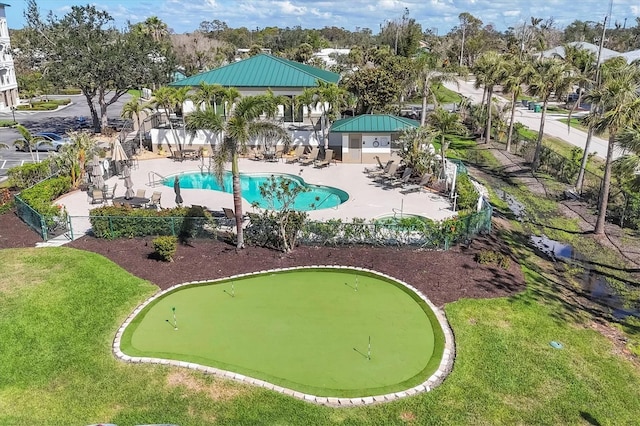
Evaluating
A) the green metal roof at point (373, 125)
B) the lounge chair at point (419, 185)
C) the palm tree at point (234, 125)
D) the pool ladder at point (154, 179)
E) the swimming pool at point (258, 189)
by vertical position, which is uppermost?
the palm tree at point (234, 125)

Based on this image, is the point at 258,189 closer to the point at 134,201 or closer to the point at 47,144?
the point at 134,201

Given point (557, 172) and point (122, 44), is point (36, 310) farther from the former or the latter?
point (122, 44)

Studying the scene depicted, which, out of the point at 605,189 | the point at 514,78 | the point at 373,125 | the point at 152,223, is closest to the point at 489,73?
the point at 514,78

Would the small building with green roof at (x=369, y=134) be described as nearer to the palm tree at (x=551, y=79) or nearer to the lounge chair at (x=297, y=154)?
the lounge chair at (x=297, y=154)

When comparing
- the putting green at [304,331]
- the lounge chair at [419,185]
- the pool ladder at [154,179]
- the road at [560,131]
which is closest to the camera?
the putting green at [304,331]

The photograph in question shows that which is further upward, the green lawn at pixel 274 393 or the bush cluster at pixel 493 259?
the bush cluster at pixel 493 259

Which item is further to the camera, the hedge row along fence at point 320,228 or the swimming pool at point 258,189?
the swimming pool at point 258,189

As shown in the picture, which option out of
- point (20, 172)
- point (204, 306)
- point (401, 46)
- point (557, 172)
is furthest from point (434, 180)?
point (401, 46)

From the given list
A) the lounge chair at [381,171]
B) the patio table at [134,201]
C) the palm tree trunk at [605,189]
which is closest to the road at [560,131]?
the lounge chair at [381,171]

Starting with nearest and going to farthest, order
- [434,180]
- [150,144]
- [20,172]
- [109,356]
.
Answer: [109,356] → [20,172] → [434,180] → [150,144]
